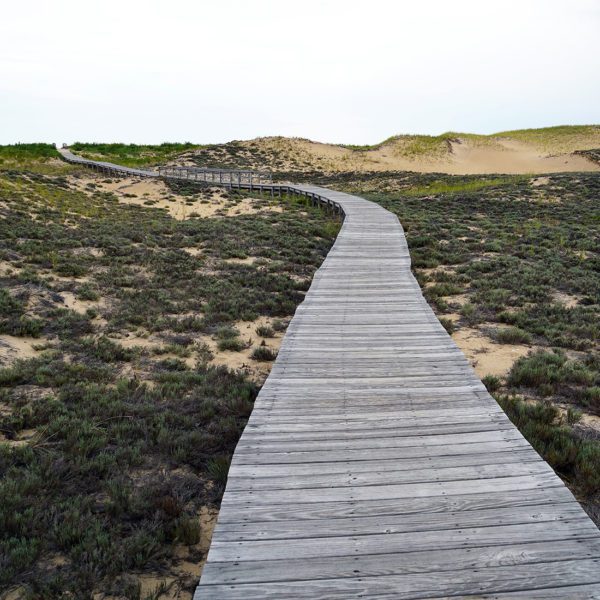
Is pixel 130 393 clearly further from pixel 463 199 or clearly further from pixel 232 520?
pixel 463 199

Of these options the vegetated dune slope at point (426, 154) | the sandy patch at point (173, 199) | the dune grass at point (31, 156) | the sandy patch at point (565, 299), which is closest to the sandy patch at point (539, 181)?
the sandy patch at point (173, 199)

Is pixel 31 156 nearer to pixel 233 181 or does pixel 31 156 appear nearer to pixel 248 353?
pixel 233 181

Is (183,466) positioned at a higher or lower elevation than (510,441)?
lower

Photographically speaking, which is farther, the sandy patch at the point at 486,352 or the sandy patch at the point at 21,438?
the sandy patch at the point at 486,352

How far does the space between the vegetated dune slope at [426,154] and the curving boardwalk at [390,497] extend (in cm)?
5313

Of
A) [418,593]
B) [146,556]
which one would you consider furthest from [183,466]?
[418,593]

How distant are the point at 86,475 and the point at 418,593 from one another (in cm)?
322

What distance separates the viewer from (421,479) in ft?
11.6

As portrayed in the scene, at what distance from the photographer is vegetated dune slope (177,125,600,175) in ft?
184

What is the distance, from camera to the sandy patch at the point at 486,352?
7074 mm

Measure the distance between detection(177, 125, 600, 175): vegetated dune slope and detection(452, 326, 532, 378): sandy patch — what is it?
4974cm

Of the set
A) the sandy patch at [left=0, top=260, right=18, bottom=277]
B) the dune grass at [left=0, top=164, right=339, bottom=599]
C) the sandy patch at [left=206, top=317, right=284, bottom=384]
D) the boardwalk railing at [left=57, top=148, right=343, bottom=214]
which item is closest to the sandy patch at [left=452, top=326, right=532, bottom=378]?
the sandy patch at [left=206, top=317, right=284, bottom=384]

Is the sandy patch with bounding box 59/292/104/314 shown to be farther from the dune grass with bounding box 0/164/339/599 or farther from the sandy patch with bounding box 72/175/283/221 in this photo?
the sandy patch with bounding box 72/175/283/221

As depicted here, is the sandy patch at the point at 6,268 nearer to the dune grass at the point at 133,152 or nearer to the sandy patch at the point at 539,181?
the sandy patch at the point at 539,181
